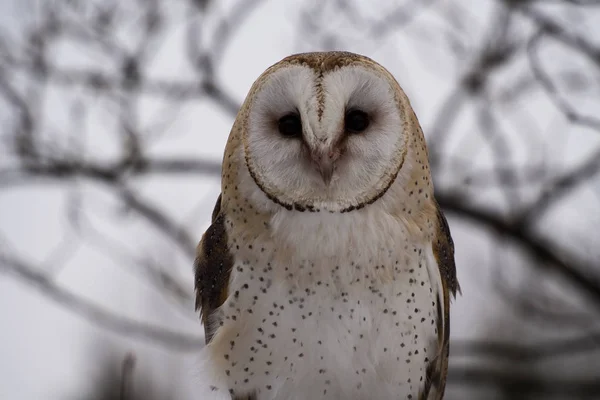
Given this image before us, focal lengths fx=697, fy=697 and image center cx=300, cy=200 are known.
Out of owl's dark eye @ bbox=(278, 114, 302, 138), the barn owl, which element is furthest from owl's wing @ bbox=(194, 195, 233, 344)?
owl's dark eye @ bbox=(278, 114, 302, 138)

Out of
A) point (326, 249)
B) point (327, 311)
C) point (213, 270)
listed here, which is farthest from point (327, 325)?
point (213, 270)

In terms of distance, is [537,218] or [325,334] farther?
[537,218]

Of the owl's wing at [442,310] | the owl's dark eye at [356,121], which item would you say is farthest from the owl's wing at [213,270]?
the owl's wing at [442,310]

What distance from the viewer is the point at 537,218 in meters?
5.01

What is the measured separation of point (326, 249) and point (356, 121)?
0.40 metres

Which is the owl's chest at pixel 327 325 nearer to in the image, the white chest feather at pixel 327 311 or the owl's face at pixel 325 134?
the white chest feather at pixel 327 311

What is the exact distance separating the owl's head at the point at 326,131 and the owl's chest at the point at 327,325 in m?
0.20

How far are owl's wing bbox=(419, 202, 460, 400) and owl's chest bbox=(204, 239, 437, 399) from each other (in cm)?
11

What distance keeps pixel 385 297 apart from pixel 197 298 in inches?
28.8

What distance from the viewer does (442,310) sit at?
2.39 metres

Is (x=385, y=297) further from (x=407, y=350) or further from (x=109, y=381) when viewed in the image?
(x=109, y=381)

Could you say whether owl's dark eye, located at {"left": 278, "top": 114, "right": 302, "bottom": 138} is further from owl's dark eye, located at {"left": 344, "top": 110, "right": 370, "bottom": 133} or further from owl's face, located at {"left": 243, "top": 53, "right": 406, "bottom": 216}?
owl's dark eye, located at {"left": 344, "top": 110, "right": 370, "bottom": 133}

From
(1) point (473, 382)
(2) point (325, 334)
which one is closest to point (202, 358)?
(2) point (325, 334)

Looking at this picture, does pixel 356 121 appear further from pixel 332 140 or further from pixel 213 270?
pixel 213 270
